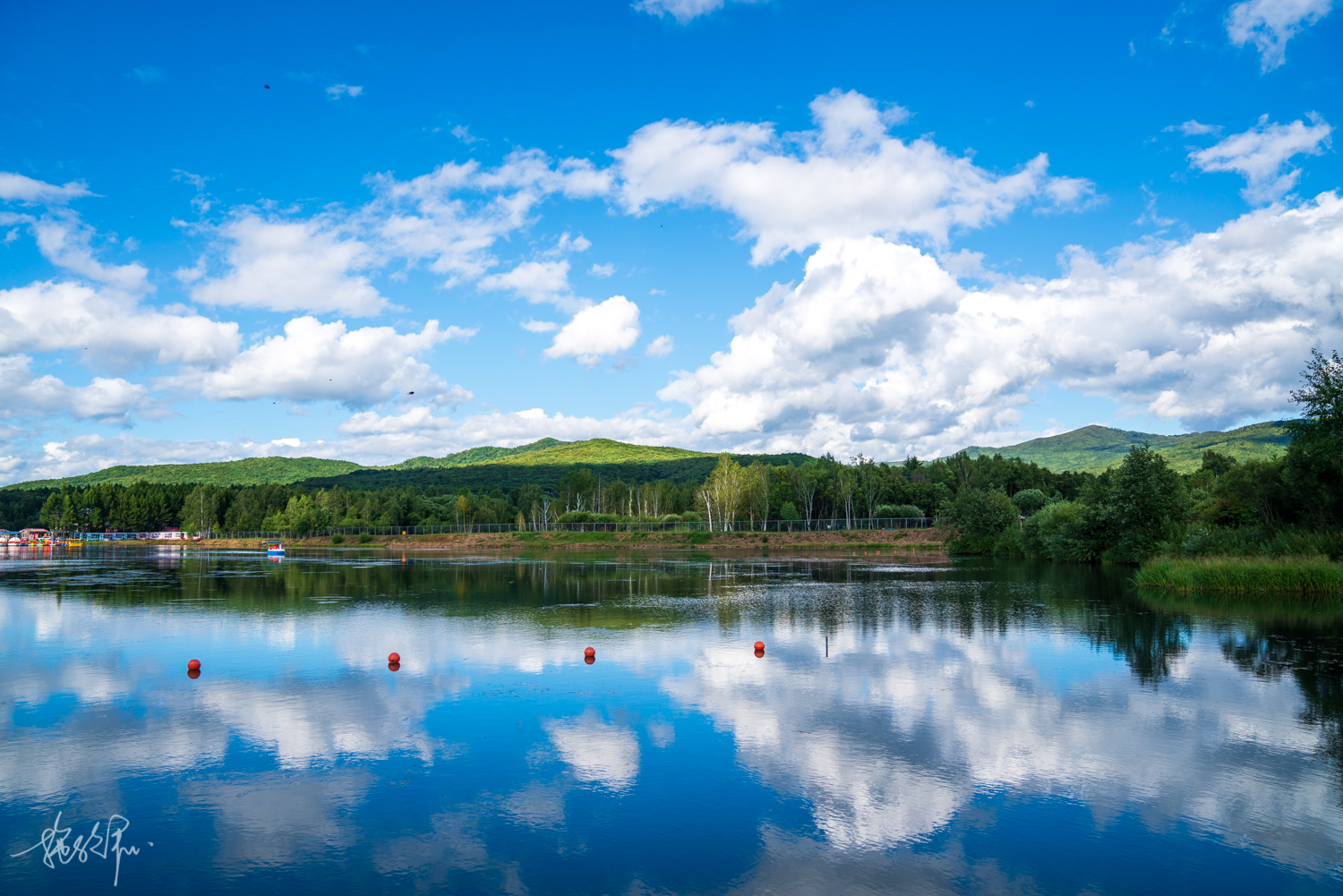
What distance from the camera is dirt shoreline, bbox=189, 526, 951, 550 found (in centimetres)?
9294

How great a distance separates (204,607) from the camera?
116 ft

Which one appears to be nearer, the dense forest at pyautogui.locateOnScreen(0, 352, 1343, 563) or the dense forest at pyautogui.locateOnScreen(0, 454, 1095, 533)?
the dense forest at pyautogui.locateOnScreen(0, 352, 1343, 563)

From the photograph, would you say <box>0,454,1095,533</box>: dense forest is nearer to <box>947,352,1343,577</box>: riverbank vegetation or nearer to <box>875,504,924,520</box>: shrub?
<box>875,504,924,520</box>: shrub

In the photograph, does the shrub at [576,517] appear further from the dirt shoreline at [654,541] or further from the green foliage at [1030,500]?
the green foliage at [1030,500]

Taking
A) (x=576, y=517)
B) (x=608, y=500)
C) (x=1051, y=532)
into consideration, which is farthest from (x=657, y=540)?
(x=1051, y=532)

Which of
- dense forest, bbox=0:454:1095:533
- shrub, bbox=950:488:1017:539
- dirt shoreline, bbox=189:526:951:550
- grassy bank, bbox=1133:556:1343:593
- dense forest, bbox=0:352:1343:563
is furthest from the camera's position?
dense forest, bbox=0:454:1095:533

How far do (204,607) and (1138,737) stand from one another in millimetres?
36334

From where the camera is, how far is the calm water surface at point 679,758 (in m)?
9.16
